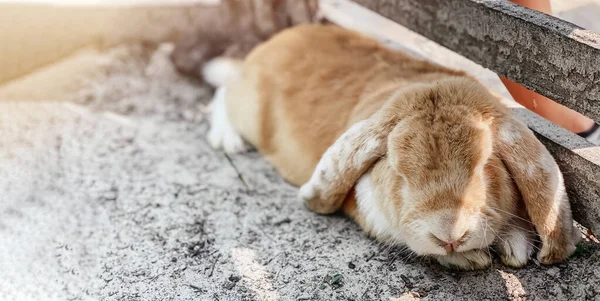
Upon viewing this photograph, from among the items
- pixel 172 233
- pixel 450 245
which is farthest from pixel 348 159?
pixel 172 233

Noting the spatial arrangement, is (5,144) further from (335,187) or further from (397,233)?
(397,233)

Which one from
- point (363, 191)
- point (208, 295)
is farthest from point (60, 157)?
point (363, 191)

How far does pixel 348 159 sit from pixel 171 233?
33.6 inches

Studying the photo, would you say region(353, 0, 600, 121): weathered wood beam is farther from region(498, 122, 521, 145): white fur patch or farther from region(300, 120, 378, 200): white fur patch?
region(300, 120, 378, 200): white fur patch

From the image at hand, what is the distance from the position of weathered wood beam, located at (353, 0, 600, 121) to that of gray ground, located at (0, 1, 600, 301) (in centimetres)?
63

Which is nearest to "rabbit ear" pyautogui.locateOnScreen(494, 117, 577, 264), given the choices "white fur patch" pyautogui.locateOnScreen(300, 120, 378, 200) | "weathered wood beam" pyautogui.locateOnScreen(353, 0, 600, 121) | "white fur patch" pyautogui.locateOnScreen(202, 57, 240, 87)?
"weathered wood beam" pyautogui.locateOnScreen(353, 0, 600, 121)

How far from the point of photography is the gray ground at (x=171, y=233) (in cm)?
212

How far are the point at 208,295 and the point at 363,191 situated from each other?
75 cm

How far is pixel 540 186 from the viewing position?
206 cm

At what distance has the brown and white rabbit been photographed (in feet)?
6.50

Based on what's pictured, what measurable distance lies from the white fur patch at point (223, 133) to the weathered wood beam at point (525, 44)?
1.31 m

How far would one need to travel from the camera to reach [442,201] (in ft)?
6.38

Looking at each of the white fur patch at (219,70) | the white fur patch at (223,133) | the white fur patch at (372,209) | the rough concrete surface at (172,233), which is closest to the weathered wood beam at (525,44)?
the rough concrete surface at (172,233)

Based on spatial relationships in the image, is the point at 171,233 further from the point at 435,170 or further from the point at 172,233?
the point at 435,170
